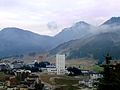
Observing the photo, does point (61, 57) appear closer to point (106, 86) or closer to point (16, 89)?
point (16, 89)

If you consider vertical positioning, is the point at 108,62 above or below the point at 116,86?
above

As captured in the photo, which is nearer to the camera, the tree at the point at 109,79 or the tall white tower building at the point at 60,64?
the tree at the point at 109,79

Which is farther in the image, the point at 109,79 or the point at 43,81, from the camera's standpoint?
the point at 43,81

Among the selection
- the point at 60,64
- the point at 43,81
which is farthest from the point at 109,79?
the point at 60,64

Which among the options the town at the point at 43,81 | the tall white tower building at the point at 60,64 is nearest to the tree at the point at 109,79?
the town at the point at 43,81

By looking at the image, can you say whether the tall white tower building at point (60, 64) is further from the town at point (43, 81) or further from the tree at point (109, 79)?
the tree at point (109, 79)

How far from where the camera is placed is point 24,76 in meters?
92.1

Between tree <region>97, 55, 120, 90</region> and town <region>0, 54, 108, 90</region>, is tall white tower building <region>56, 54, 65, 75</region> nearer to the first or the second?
town <region>0, 54, 108, 90</region>

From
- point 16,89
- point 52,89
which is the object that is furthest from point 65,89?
point 16,89

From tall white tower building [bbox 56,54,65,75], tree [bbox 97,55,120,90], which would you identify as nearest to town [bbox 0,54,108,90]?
tall white tower building [bbox 56,54,65,75]

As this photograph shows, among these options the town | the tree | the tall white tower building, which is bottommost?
the town

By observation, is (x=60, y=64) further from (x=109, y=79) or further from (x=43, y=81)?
(x=109, y=79)

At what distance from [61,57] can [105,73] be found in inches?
5222

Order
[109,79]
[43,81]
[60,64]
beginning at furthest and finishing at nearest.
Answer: [60,64]
[43,81]
[109,79]
